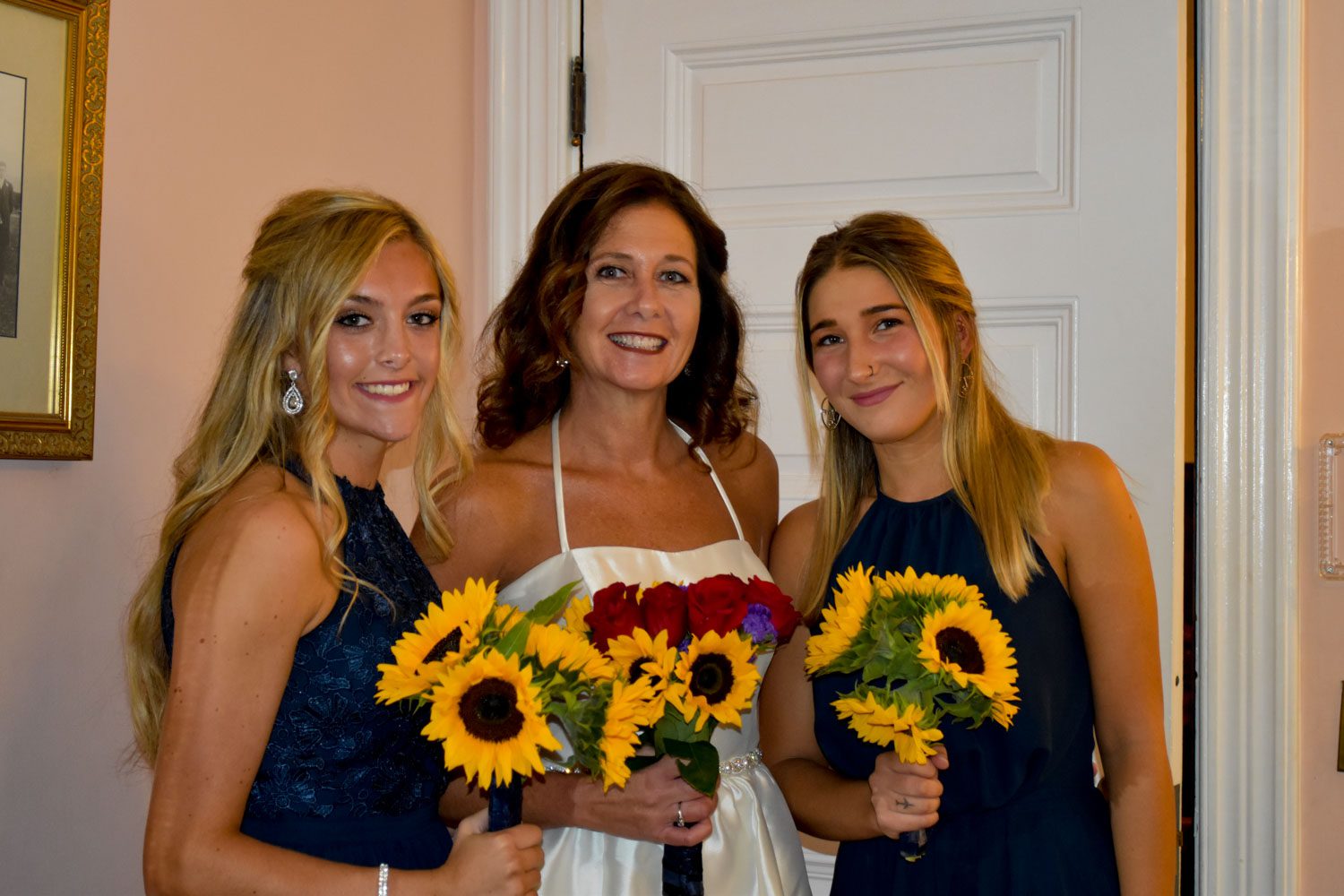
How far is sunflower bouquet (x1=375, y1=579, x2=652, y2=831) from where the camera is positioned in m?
1.35

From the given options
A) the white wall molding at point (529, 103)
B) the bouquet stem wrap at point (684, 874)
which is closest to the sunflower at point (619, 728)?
the bouquet stem wrap at point (684, 874)

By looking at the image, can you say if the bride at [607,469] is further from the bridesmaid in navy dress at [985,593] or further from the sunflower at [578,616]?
A: the sunflower at [578,616]

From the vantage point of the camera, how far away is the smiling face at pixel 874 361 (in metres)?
1.98

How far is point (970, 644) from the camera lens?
156 cm

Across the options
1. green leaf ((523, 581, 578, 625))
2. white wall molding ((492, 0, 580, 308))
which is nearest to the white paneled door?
white wall molding ((492, 0, 580, 308))

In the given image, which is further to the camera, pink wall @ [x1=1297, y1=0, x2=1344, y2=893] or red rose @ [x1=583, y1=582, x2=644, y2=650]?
pink wall @ [x1=1297, y1=0, x2=1344, y2=893]

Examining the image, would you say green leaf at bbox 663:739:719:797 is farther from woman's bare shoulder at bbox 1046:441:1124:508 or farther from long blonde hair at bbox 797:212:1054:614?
woman's bare shoulder at bbox 1046:441:1124:508

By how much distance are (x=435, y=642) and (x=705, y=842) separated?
0.80m

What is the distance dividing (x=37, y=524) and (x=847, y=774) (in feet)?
4.16

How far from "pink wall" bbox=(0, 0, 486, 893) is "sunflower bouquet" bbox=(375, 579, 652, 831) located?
678 mm

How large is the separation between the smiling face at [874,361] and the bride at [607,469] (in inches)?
10.9

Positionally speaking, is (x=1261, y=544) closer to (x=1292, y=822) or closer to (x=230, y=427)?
(x=1292, y=822)

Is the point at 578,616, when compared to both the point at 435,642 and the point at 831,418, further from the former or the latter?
the point at 831,418

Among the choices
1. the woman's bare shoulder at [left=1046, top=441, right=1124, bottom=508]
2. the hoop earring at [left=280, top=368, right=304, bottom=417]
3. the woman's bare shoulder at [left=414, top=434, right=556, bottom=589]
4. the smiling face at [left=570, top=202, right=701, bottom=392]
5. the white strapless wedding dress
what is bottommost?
the white strapless wedding dress
